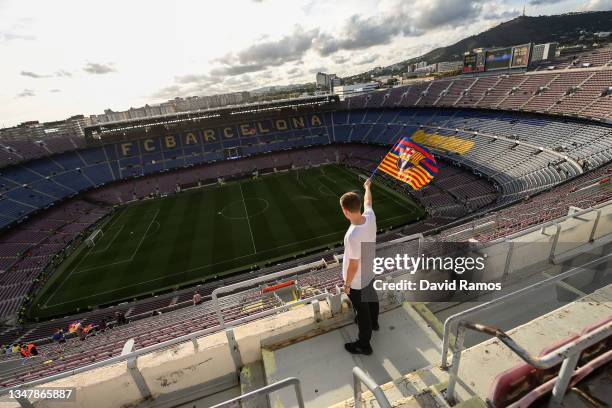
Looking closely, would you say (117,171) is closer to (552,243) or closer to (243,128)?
(243,128)

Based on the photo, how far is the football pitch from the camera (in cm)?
2575

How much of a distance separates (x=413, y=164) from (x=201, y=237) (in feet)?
85.2

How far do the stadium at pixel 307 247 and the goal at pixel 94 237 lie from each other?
514 mm

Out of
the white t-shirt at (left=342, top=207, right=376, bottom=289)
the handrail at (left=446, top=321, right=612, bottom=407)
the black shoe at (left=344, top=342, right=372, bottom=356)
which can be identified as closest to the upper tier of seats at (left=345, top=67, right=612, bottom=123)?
the white t-shirt at (left=342, top=207, right=376, bottom=289)

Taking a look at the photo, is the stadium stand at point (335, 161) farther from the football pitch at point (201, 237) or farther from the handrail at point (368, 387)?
the handrail at point (368, 387)

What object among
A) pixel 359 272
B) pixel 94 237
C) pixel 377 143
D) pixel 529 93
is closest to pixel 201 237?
pixel 94 237

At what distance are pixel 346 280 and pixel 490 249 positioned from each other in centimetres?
324

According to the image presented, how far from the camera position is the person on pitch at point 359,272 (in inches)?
164

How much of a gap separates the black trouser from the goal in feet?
126

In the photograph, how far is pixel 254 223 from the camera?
112 feet

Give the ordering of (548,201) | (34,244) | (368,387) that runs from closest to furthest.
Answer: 1. (368,387)
2. (548,201)
3. (34,244)

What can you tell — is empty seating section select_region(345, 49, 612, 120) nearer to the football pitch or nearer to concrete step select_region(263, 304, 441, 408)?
the football pitch

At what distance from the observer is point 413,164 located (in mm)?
12836

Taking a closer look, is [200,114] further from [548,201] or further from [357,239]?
[357,239]
